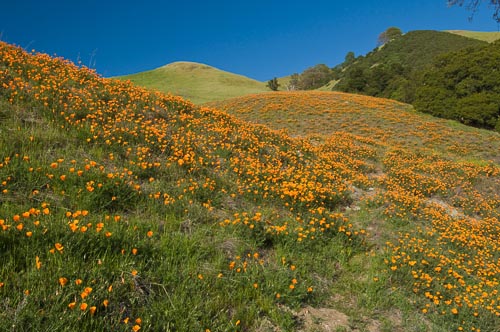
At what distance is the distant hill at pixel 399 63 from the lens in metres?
49.1

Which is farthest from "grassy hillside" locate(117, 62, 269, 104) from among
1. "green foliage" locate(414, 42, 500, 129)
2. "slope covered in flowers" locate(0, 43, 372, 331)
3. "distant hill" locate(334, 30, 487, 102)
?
"slope covered in flowers" locate(0, 43, 372, 331)

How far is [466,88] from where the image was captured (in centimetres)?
2581

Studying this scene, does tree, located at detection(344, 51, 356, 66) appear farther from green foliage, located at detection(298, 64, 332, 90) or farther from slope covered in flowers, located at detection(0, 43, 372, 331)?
slope covered in flowers, located at detection(0, 43, 372, 331)

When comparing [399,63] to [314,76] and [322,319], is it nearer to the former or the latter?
[314,76]

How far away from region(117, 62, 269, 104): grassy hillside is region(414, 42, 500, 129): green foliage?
108 ft

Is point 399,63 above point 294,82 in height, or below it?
below

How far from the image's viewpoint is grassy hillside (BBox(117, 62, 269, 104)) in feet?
185

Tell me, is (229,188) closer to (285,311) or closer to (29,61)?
(285,311)

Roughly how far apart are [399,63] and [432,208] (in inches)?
2353

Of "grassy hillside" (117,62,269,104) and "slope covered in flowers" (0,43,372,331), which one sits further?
"grassy hillside" (117,62,269,104)

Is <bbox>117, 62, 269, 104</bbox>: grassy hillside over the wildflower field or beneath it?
over

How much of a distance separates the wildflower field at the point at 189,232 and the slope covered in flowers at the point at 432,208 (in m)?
0.05

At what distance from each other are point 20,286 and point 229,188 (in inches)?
168

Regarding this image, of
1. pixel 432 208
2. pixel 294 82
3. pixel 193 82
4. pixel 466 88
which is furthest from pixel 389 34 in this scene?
pixel 432 208
